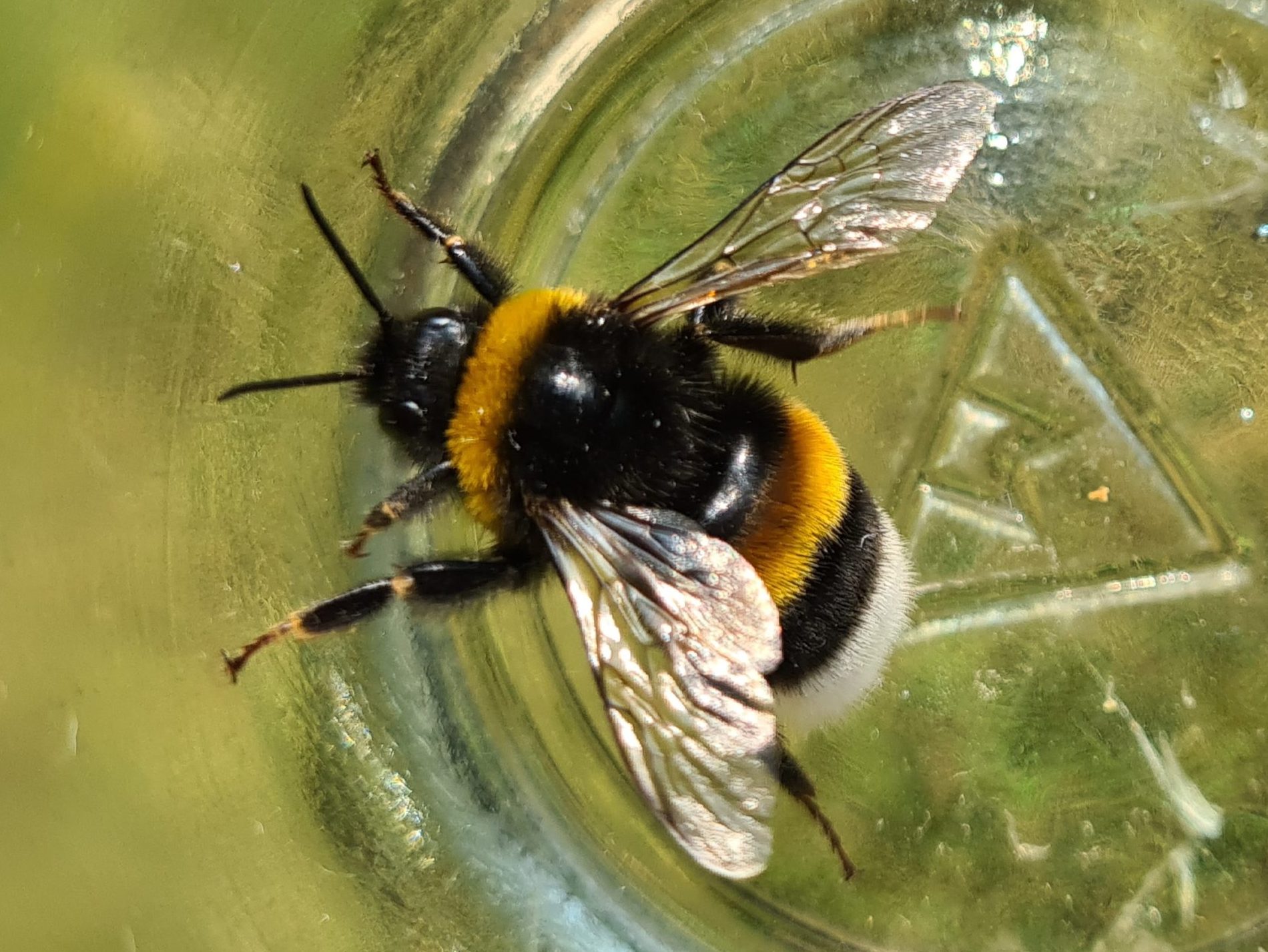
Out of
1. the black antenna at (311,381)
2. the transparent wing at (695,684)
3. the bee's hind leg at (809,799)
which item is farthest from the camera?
the bee's hind leg at (809,799)

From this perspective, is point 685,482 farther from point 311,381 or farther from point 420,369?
point 311,381

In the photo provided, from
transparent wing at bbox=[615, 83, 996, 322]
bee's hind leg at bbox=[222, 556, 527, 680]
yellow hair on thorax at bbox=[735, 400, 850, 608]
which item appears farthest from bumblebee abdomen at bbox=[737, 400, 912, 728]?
bee's hind leg at bbox=[222, 556, 527, 680]

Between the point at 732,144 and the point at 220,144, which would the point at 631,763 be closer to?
the point at 220,144

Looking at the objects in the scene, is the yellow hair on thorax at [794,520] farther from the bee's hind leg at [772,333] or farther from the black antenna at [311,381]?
the black antenna at [311,381]

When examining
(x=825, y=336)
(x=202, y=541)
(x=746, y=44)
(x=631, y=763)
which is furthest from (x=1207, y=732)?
(x=202, y=541)

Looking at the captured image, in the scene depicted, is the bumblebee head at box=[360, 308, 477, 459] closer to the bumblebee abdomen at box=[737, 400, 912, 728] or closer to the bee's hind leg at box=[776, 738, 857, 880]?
the bumblebee abdomen at box=[737, 400, 912, 728]

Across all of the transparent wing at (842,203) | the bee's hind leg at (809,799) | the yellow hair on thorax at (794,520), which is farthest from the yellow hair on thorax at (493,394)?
the bee's hind leg at (809,799)
